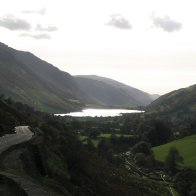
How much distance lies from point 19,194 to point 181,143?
178033mm

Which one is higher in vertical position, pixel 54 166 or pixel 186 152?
pixel 54 166

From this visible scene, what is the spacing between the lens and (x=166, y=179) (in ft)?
435

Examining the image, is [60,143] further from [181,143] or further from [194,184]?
[181,143]

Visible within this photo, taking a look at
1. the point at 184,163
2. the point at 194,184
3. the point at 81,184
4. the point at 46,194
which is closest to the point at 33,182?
the point at 46,194

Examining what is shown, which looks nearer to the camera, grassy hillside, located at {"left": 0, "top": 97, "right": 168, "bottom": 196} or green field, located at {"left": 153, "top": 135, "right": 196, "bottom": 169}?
grassy hillside, located at {"left": 0, "top": 97, "right": 168, "bottom": 196}

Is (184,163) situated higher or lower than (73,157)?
lower

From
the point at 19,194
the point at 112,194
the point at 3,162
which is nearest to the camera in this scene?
the point at 19,194

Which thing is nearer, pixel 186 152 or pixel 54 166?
pixel 54 166

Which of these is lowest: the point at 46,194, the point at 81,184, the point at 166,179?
the point at 166,179

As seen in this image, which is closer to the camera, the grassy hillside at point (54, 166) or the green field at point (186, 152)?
the grassy hillside at point (54, 166)

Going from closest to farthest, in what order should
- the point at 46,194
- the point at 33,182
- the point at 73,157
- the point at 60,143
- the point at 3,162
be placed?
the point at 46,194
the point at 33,182
the point at 3,162
the point at 73,157
the point at 60,143

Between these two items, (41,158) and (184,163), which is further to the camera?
(184,163)

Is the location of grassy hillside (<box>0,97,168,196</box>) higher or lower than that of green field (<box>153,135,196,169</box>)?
higher

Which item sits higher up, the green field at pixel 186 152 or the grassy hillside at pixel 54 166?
the grassy hillside at pixel 54 166
